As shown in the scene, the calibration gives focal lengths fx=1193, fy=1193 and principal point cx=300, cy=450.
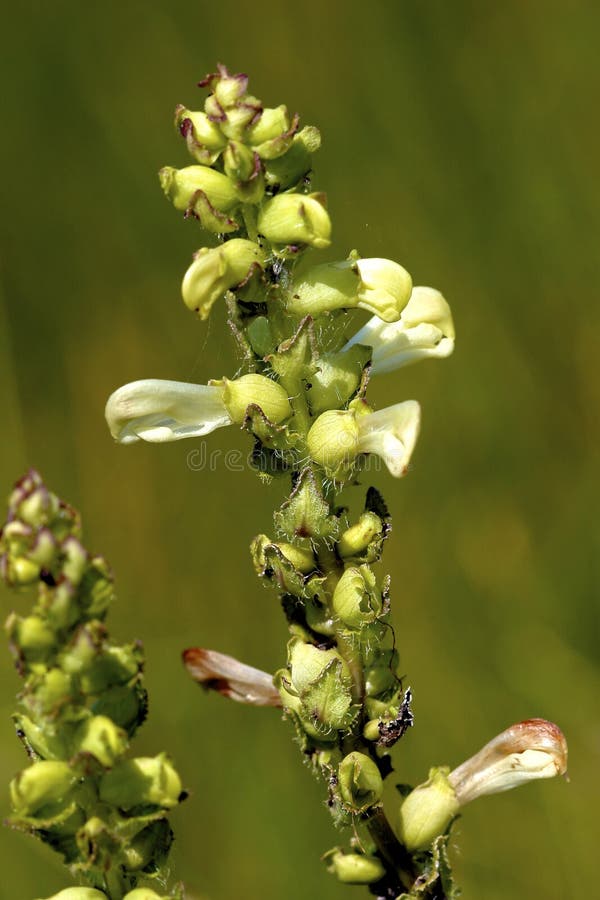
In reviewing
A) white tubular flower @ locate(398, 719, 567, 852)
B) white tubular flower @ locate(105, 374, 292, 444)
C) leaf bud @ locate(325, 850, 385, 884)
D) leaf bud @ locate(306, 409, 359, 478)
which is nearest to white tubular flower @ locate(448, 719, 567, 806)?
white tubular flower @ locate(398, 719, 567, 852)

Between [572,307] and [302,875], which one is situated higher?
[572,307]

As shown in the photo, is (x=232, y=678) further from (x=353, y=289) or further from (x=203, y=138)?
(x=203, y=138)

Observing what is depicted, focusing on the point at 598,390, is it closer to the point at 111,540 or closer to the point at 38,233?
the point at 111,540

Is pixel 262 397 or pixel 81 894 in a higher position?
pixel 262 397

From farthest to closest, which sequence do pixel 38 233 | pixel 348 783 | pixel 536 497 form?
1. pixel 38 233
2. pixel 536 497
3. pixel 348 783

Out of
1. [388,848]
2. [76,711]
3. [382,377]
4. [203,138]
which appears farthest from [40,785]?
[382,377]

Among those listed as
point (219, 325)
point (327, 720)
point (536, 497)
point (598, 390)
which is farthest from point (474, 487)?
point (327, 720)

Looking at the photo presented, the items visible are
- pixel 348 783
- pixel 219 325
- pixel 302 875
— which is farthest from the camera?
pixel 219 325
